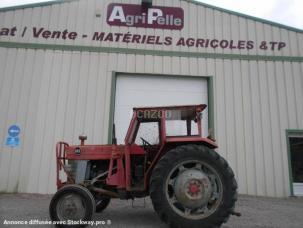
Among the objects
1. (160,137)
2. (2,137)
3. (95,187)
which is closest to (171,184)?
(160,137)

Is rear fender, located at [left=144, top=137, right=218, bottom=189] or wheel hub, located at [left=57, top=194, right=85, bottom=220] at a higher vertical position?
rear fender, located at [left=144, top=137, right=218, bottom=189]

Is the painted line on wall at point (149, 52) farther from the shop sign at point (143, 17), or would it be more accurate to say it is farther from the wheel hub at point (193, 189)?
the wheel hub at point (193, 189)

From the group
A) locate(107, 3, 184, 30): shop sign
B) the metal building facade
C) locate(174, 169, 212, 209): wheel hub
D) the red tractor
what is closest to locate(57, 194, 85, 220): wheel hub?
the red tractor

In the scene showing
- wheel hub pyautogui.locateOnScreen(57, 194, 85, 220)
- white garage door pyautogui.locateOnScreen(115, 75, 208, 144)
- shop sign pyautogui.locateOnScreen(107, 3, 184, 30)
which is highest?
shop sign pyautogui.locateOnScreen(107, 3, 184, 30)

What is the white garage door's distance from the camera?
428 inches

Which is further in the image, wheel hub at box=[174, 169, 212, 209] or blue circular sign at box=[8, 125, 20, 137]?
blue circular sign at box=[8, 125, 20, 137]

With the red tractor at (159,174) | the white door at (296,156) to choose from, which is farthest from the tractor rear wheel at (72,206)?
the white door at (296,156)

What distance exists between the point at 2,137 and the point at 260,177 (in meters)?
8.58

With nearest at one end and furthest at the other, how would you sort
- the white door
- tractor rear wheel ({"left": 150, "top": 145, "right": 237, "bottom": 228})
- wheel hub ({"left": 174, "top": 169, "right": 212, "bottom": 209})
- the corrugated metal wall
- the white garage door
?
tractor rear wheel ({"left": 150, "top": 145, "right": 237, "bottom": 228}), wheel hub ({"left": 174, "top": 169, "right": 212, "bottom": 209}), the corrugated metal wall, the white door, the white garage door

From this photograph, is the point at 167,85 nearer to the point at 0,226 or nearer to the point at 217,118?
the point at 217,118

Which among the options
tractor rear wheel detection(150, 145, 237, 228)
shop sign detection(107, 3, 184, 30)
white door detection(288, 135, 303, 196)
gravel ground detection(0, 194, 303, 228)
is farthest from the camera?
shop sign detection(107, 3, 184, 30)

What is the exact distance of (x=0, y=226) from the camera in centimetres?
545

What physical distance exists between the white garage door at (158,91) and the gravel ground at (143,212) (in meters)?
3.57

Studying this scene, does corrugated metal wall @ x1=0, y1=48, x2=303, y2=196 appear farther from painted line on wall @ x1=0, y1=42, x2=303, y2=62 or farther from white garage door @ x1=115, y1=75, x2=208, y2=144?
white garage door @ x1=115, y1=75, x2=208, y2=144
